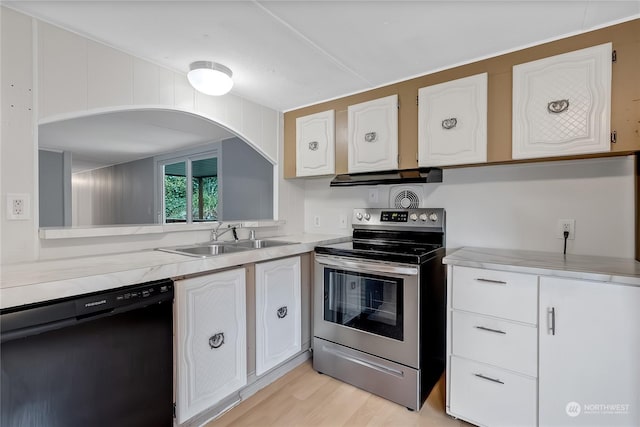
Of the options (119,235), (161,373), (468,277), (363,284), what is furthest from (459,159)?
(119,235)

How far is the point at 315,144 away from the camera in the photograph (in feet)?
8.39

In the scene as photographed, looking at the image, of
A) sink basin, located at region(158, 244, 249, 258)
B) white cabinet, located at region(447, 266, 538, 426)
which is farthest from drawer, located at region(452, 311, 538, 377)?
sink basin, located at region(158, 244, 249, 258)

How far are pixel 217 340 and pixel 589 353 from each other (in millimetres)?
1791

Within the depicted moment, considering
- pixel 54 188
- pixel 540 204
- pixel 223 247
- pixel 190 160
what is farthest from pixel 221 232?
pixel 540 204

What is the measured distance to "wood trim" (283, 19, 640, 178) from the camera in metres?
1.41

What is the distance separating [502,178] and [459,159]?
406 mm

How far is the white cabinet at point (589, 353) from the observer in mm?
1234

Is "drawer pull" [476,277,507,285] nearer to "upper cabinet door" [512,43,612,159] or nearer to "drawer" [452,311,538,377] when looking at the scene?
"drawer" [452,311,538,377]

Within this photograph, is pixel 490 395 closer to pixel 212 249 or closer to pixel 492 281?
pixel 492 281

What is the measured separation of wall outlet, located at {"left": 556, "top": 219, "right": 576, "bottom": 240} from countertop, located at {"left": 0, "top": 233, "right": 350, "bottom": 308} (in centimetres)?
184

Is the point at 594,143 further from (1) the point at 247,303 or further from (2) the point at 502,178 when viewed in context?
(1) the point at 247,303

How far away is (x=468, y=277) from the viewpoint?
1.58 metres

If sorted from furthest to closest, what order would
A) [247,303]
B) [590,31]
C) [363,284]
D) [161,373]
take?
[363,284], [247,303], [590,31], [161,373]

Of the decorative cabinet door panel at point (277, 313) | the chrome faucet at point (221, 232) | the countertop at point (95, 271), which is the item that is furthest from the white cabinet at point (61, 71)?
the decorative cabinet door panel at point (277, 313)
